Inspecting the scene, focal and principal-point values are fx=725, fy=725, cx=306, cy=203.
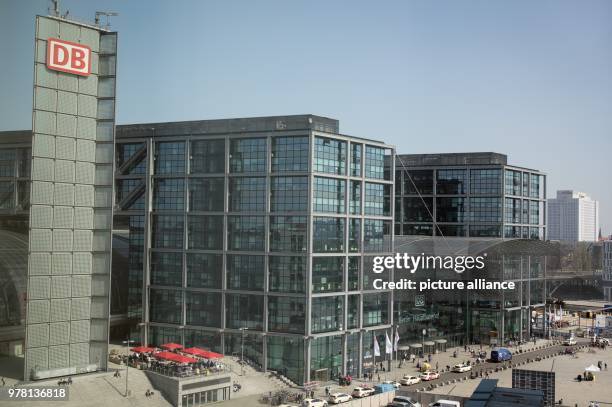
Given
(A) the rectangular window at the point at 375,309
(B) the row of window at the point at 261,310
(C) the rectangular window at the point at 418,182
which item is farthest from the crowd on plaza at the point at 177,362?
(C) the rectangular window at the point at 418,182

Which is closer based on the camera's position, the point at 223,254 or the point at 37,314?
the point at 37,314

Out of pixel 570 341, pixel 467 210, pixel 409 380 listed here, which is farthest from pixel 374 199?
pixel 570 341

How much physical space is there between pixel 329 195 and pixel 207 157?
37.7 feet

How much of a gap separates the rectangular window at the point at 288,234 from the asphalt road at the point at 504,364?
14.5m

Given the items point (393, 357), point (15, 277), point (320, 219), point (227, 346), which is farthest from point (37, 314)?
point (393, 357)

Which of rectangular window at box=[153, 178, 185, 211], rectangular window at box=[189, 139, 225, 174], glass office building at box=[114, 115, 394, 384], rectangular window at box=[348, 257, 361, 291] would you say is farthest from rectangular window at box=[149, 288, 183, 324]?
rectangular window at box=[348, 257, 361, 291]

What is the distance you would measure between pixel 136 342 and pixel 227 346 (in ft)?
32.9

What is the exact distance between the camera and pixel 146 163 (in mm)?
66875

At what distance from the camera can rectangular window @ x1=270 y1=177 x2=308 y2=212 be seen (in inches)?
2375

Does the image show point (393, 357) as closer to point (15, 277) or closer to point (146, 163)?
point (146, 163)

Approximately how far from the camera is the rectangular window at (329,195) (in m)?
60.7

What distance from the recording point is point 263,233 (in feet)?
201

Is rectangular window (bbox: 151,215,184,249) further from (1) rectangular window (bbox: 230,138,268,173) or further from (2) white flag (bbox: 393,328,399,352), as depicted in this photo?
(2) white flag (bbox: 393,328,399,352)

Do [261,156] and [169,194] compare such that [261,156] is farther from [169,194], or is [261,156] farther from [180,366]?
[180,366]
